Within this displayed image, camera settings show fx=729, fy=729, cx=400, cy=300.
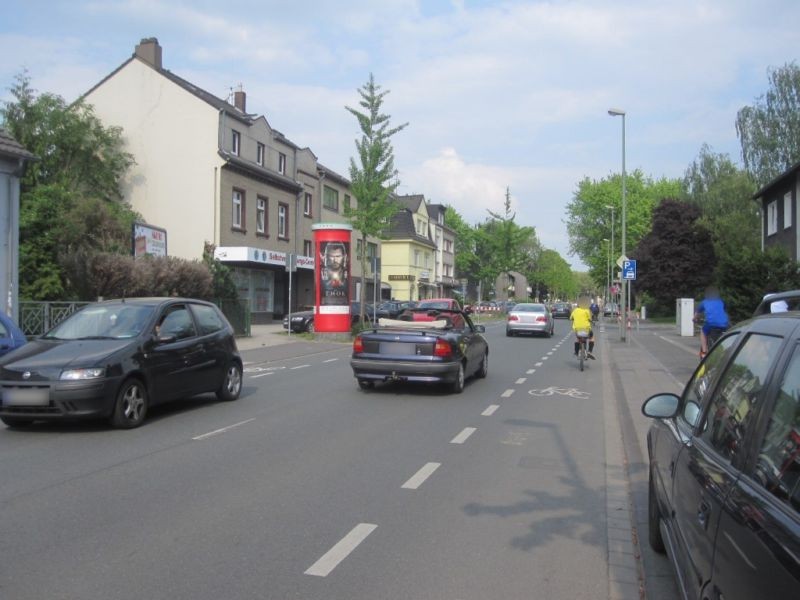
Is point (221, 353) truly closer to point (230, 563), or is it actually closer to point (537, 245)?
point (230, 563)

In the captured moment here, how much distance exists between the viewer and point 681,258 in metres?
55.0

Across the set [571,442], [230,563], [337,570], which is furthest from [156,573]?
[571,442]

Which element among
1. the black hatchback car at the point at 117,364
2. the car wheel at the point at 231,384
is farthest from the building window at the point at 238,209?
the black hatchback car at the point at 117,364

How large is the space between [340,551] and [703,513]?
2550 mm

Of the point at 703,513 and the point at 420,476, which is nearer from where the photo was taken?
the point at 703,513

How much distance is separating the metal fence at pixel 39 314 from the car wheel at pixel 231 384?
884cm

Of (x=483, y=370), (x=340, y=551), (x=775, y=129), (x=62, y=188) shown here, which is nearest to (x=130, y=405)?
(x=340, y=551)

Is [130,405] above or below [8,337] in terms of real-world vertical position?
below

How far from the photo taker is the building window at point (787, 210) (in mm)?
30328

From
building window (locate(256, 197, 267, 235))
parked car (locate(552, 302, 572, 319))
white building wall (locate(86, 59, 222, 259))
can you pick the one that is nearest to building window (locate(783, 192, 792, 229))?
building window (locate(256, 197, 267, 235))

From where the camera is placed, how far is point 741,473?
2494mm

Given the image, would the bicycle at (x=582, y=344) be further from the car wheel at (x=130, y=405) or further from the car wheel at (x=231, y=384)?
the car wheel at (x=130, y=405)

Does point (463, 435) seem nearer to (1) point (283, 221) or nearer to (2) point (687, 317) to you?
(2) point (687, 317)

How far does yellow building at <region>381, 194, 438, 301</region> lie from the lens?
64.6 m
